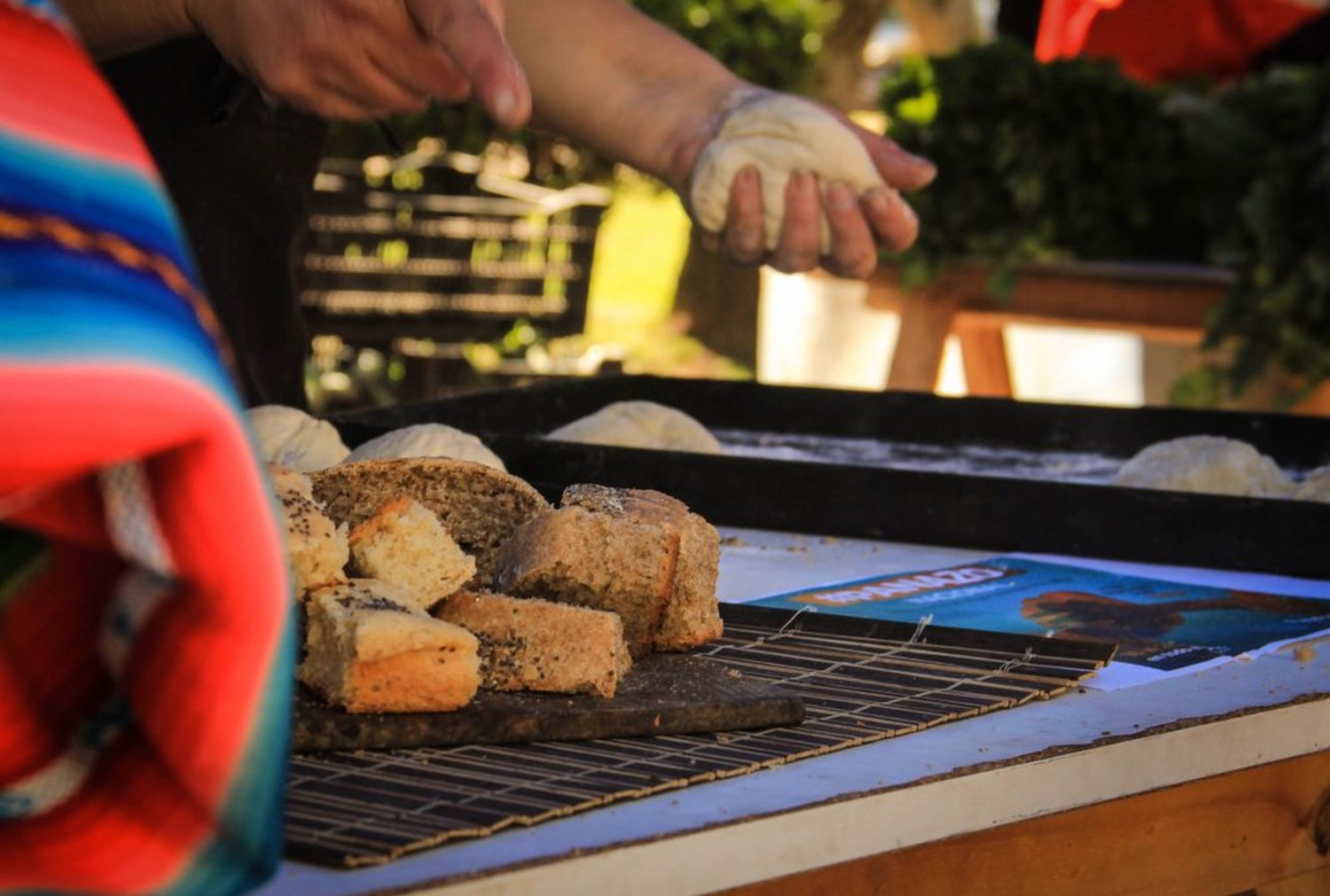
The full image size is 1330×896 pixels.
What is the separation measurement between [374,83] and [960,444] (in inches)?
55.0

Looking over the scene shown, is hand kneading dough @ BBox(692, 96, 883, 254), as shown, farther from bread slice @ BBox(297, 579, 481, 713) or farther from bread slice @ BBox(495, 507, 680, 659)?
bread slice @ BBox(297, 579, 481, 713)

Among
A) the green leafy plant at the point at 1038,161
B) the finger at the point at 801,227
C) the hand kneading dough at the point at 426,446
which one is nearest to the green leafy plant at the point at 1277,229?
the green leafy plant at the point at 1038,161

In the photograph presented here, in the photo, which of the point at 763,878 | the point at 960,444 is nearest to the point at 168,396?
the point at 763,878

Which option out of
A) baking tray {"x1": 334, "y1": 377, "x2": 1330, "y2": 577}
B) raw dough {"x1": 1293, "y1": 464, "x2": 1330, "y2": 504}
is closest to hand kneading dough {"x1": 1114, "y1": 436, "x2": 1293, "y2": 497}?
raw dough {"x1": 1293, "y1": 464, "x2": 1330, "y2": 504}

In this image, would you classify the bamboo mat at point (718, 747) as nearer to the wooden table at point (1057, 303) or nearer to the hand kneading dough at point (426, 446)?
the hand kneading dough at point (426, 446)

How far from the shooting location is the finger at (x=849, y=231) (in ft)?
7.26

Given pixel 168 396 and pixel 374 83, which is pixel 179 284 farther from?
pixel 374 83

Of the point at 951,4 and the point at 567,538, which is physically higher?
the point at 951,4

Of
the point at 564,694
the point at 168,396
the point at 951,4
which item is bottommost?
the point at 564,694

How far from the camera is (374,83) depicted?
1.75 m

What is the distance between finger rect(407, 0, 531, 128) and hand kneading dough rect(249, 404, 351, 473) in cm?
67

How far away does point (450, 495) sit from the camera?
160 cm

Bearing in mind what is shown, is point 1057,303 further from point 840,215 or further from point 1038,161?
point 840,215

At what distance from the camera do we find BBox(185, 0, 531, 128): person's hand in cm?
156
